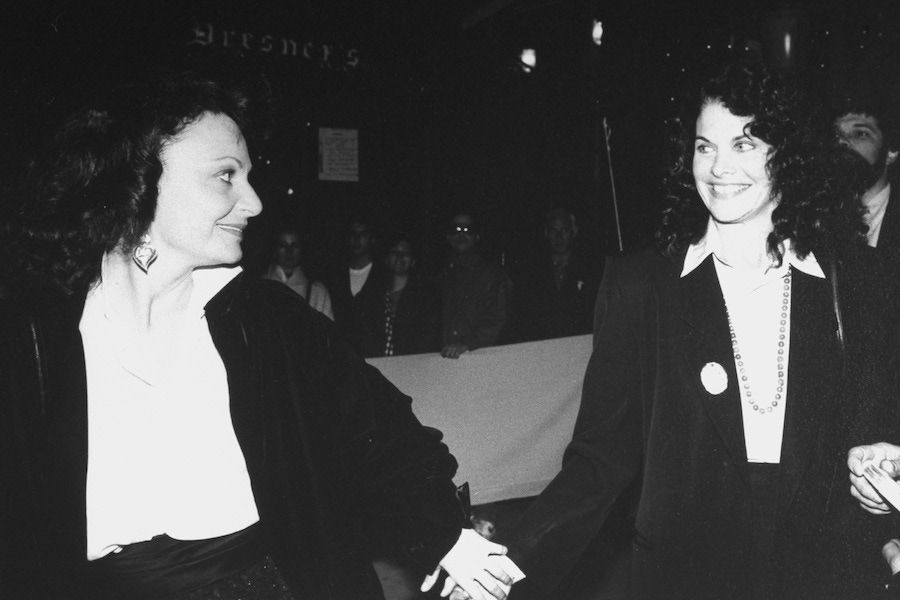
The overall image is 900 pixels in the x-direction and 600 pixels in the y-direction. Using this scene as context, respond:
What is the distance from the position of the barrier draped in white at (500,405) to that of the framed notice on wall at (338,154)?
4357 millimetres

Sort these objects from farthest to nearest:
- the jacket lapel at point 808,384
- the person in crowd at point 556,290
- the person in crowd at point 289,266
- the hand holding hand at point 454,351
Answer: the person in crowd at point 289,266 → the person in crowd at point 556,290 → the hand holding hand at point 454,351 → the jacket lapel at point 808,384

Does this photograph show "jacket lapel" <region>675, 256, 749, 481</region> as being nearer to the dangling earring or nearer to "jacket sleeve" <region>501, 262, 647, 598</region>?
"jacket sleeve" <region>501, 262, 647, 598</region>

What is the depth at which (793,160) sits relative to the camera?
7.35 feet

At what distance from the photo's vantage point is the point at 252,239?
262 cm

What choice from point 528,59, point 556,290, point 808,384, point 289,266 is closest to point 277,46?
point 289,266

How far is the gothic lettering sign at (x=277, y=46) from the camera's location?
23.6ft

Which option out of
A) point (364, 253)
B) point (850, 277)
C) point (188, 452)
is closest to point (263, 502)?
point (188, 452)

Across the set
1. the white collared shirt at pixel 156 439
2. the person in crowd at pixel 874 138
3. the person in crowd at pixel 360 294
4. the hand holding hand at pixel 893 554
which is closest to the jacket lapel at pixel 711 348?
the hand holding hand at pixel 893 554

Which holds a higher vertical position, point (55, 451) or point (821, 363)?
point (821, 363)

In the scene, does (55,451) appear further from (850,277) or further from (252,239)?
(850,277)

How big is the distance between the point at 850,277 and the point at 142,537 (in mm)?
1885

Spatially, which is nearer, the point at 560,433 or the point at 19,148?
the point at 19,148

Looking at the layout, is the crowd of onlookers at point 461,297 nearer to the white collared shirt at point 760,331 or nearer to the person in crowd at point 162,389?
the white collared shirt at point 760,331

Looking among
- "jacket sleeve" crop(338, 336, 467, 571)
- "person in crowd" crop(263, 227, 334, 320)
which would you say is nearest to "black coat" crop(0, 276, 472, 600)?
"jacket sleeve" crop(338, 336, 467, 571)
